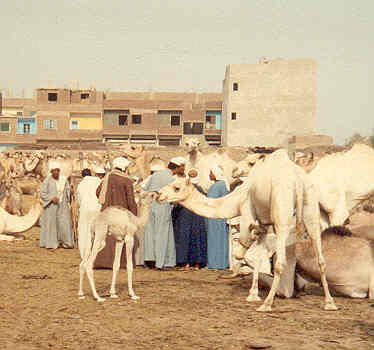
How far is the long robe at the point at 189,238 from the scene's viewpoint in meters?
11.2

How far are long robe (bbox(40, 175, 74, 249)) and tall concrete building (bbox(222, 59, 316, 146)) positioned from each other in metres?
40.7

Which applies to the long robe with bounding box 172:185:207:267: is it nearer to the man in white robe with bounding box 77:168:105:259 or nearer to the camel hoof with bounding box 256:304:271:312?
the man in white robe with bounding box 77:168:105:259

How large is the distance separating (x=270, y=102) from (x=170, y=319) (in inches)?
1934

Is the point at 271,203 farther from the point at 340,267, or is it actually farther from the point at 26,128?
the point at 26,128

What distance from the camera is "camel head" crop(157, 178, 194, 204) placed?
7.38m

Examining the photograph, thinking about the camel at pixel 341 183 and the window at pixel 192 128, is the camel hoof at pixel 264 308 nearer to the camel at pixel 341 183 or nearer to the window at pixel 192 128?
the camel at pixel 341 183

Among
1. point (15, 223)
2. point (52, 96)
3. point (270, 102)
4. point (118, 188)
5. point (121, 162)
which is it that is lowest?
point (15, 223)

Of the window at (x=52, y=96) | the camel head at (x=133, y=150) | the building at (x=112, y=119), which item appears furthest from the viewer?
the window at (x=52, y=96)

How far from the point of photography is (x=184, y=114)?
197 ft

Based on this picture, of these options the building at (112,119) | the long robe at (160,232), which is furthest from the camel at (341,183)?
the building at (112,119)

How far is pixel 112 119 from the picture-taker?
198 ft

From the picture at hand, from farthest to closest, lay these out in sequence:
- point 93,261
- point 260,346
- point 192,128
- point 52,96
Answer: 1. point 52,96
2. point 192,128
3. point 93,261
4. point 260,346

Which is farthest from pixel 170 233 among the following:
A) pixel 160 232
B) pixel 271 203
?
pixel 271 203

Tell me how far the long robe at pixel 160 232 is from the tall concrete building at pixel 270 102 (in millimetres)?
43111
